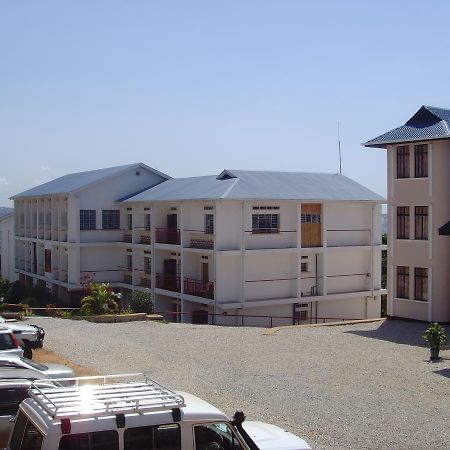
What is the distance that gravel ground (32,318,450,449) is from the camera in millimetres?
12992

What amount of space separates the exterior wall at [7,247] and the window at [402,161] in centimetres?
4094

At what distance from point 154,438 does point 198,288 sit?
29467 millimetres

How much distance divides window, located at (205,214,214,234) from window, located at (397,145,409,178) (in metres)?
11.6

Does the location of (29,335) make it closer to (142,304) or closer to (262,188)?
(142,304)

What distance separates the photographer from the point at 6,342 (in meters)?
17.2

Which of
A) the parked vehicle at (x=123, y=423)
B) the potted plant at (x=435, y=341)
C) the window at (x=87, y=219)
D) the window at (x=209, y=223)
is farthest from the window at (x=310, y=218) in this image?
the parked vehicle at (x=123, y=423)

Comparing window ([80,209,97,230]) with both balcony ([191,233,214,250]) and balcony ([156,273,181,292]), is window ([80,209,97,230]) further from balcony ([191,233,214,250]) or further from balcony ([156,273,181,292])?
balcony ([191,233,214,250])

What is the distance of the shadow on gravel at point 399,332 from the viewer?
23.0 m

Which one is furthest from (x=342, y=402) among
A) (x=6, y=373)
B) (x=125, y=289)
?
(x=125, y=289)

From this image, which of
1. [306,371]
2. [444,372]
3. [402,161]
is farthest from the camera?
[402,161]

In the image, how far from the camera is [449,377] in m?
17.1

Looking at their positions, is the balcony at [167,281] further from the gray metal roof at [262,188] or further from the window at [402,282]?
the window at [402,282]

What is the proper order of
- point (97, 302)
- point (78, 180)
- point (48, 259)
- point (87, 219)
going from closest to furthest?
point (97, 302) → point (87, 219) → point (78, 180) → point (48, 259)

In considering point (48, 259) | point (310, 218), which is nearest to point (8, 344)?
point (310, 218)
